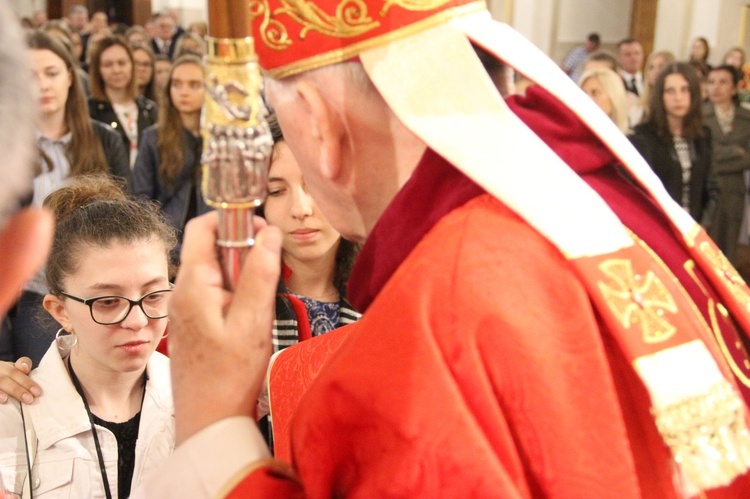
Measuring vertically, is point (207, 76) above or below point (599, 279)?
above

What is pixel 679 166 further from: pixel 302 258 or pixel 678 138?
pixel 302 258

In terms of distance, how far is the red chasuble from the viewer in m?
1.07

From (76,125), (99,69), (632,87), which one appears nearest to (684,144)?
(76,125)

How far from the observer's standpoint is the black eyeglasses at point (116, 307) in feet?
6.79

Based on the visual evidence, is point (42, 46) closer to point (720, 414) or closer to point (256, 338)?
point (256, 338)

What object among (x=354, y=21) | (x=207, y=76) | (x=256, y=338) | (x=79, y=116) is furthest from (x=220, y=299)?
(x=79, y=116)

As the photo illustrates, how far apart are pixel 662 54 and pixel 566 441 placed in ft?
24.8

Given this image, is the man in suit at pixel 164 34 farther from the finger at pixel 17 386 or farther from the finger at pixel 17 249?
the finger at pixel 17 249

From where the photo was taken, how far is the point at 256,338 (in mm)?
1161

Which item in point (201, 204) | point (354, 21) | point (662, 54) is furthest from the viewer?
point (662, 54)

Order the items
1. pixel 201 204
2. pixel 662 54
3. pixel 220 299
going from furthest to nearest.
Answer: pixel 662 54, pixel 201 204, pixel 220 299

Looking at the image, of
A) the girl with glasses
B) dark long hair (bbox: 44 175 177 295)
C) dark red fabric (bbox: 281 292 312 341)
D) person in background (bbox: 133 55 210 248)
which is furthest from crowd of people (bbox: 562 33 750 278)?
the girl with glasses

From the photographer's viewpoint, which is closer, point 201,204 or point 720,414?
point 720,414

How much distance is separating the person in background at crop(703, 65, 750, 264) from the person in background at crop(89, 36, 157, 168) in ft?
12.6
